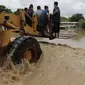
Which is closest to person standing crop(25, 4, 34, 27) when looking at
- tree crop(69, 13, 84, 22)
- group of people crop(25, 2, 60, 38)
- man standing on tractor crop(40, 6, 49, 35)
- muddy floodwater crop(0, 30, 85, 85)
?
group of people crop(25, 2, 60, 38)

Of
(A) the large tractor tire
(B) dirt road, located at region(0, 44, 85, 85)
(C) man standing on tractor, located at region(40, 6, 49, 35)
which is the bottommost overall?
(B) dirt road, located at region(0, 44, 85, 85)

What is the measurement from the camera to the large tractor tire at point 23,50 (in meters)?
8.59

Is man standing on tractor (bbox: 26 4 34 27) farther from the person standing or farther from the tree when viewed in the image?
the tree

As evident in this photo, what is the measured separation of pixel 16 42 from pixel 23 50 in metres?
0.28

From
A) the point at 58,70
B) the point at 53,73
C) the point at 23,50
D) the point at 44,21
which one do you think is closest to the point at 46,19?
the point at 44,21

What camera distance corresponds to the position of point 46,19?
41.0ft

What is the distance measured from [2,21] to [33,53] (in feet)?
4.24

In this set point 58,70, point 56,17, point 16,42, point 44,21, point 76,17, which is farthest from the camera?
point 76,17

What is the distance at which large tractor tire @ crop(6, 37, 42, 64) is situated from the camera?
8.59 meters

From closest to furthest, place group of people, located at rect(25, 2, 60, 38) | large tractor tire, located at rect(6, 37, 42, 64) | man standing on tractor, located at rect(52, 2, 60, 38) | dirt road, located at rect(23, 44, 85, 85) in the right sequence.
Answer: dirt road, located at rect(23, 44, 85, 85)
large tractor tire, located at rect(6, 37, 42, 64)
group of people, located at rect(25, 2, 60, 38)
man standing on tractor, located at rect(52, 2, 60, 38)

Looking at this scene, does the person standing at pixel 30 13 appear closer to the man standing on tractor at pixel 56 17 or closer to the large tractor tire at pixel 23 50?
the man standing on tractor at pixel 56 17

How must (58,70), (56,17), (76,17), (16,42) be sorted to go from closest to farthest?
(16,42)
(58,70)
(56,17)
(76,17)

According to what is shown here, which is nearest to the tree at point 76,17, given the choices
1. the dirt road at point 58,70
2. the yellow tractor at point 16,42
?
the dirt road at point 58,70

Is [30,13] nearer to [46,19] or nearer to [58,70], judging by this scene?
[46,19]
